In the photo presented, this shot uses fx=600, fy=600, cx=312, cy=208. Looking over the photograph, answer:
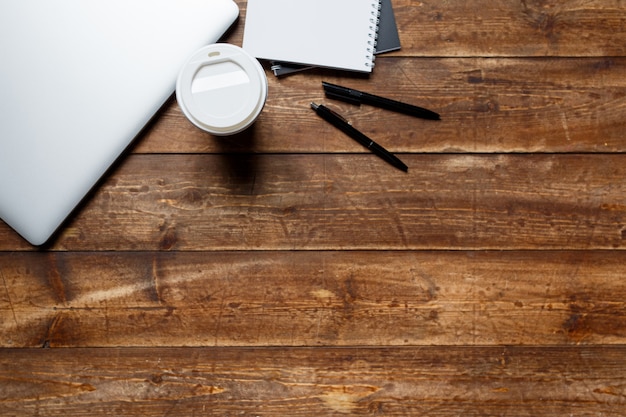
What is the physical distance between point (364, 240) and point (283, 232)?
0.12m

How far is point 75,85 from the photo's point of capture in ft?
2.86

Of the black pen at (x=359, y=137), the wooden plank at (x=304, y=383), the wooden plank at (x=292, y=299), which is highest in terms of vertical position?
the black pen at (x=359, y=137)

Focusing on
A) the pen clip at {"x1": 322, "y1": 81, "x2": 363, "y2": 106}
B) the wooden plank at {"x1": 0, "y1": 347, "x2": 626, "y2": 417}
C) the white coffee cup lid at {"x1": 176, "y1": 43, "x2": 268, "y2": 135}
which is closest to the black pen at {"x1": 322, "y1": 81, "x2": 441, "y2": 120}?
the pen clip at {"x1": 322, "y1": 81, "x2": 363, "y2": 106}

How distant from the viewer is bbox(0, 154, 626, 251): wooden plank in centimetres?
92

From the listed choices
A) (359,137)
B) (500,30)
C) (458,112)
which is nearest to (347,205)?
(359,137)

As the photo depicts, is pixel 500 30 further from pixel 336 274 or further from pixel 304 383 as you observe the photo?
pixel 304 383

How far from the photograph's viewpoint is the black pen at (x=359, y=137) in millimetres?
912

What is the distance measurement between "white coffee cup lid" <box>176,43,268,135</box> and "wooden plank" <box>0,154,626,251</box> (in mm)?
120

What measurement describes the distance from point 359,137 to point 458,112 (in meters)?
0.16

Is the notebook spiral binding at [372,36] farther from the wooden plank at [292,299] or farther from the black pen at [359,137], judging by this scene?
the wooden plank at [292,299]

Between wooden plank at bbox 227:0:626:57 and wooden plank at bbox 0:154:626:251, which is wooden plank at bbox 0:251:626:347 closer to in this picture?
wooden plank at bbox 0:154:626:251

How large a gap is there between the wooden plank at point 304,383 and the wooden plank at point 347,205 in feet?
0.55

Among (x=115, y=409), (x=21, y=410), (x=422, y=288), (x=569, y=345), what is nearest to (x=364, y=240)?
(x=422, y=288)

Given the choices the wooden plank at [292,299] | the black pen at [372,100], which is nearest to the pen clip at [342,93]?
the black pen at [372,100]
